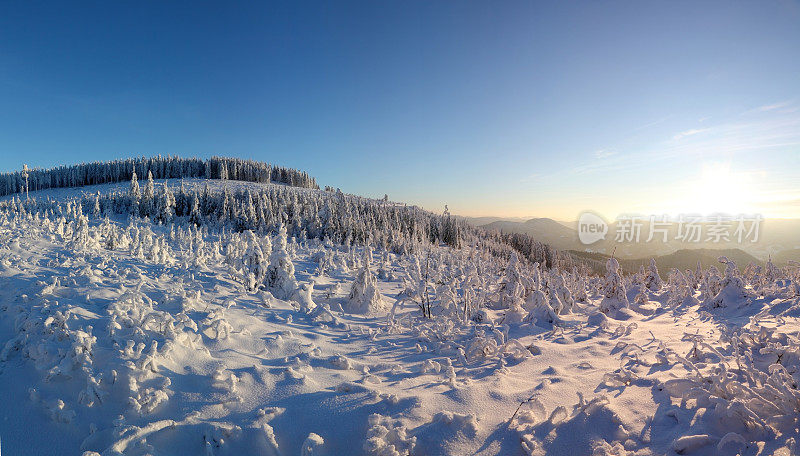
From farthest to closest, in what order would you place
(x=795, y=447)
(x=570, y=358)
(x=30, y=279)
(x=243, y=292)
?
1. (x=243, y=292)
2. (x=30, y=279)
3. (x=570, y=358)
4. (x=795, y=447)

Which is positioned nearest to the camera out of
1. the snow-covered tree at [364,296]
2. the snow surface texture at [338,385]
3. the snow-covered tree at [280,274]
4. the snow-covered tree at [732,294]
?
the snow surface texture at [338,385]

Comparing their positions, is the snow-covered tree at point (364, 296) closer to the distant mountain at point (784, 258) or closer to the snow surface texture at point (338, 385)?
the snow surface texture at point (338, 385)

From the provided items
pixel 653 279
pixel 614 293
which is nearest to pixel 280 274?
pixel 614 293

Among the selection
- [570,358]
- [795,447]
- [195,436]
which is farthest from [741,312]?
[195,436]

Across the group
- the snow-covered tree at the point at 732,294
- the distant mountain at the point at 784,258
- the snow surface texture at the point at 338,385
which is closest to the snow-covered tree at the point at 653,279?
the distant mountain at the point at 784,258

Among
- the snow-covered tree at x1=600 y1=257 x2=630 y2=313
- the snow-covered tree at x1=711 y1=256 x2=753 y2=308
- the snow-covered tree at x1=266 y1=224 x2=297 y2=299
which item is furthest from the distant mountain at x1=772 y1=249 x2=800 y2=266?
the snow-covered tree at x1=266 y1=224 x2=297 y2=299

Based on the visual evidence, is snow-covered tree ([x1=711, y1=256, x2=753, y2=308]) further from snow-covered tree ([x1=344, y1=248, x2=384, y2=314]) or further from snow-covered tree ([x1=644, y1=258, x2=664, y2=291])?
snow-covered tree ([x1=344, y1=248, x2=384, y2=314])

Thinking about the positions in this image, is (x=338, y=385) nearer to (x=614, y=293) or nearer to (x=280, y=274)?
(x=280, y=274)

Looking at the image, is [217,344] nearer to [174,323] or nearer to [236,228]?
[174,323]

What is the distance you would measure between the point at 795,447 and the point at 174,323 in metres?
7.29

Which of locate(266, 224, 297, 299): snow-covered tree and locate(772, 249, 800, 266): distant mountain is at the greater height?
locate(266, 224, 297, 299): snow-covered tree

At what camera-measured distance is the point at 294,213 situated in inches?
2707

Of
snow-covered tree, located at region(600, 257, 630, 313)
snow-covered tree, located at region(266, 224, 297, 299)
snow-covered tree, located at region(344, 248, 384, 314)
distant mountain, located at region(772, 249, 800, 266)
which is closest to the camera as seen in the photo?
snow-covered tree, located at region(266, 224, 297, 299)

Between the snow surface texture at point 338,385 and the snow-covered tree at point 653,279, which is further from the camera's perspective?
the snow-covered tree at point 653,279
